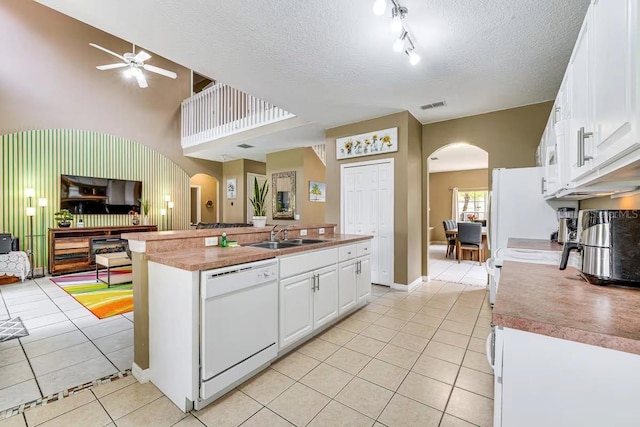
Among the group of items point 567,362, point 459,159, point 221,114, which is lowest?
point 567,362

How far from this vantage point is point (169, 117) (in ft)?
23.8

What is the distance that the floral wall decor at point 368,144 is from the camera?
429 cm

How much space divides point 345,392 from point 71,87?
24.6 feet

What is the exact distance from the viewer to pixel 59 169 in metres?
5.44

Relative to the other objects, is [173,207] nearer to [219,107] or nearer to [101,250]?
[101,250]

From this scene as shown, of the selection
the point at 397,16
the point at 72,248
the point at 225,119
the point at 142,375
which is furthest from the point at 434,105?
the point at 72,248

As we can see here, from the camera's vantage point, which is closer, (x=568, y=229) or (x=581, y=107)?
(x=581, y=107)

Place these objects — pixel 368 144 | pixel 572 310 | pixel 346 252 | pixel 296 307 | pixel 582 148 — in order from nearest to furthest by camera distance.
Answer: pixel 572 310
pixel 582 148
pixel 296 307
pixel 346 252
pixel 368 144

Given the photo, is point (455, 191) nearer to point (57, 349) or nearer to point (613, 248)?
point (613, 248)

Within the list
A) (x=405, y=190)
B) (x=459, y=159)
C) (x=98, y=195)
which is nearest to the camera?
(x=405, y=190)

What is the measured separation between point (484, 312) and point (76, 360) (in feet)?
13.2

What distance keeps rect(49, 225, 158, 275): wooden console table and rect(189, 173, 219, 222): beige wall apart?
13.2 ft

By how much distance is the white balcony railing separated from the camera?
523 centimetres

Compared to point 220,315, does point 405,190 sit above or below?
above
